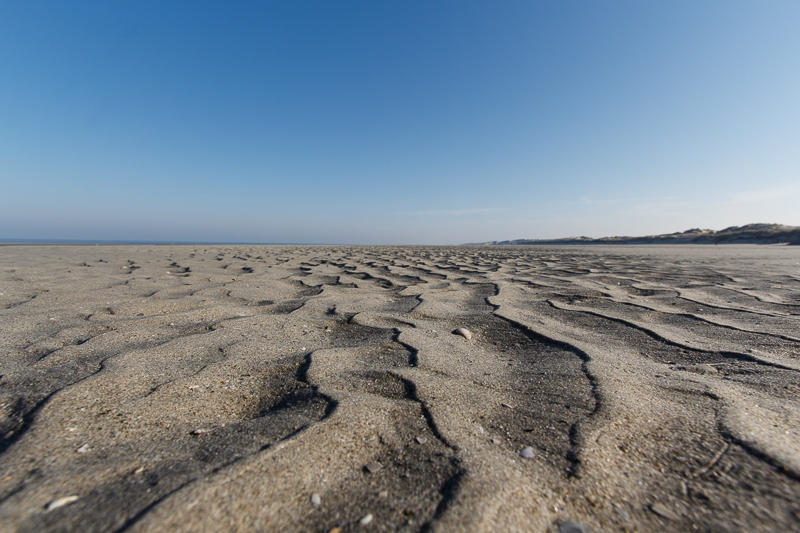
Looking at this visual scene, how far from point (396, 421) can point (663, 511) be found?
64 centimetres

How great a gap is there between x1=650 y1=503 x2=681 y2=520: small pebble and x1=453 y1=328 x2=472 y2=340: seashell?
119 centimetres

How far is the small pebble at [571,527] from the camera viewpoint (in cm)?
66

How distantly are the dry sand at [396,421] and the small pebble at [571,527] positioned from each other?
0.6 inches

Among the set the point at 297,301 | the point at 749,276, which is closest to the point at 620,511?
the point at 297,301

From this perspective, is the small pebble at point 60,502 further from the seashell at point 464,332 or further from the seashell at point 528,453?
the seashell at point 464,332

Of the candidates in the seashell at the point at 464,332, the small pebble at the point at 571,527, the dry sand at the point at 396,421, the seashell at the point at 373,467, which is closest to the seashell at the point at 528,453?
the dry sand at the point at 396,421

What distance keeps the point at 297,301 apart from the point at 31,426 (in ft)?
5.86

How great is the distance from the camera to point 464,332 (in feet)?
6.38

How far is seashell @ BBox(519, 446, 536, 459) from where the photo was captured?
0.88 metres

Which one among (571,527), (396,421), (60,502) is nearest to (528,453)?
(571,527)

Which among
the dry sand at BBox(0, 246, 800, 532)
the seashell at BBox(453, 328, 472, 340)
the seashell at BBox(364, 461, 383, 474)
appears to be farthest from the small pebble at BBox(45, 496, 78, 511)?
the seashell at BBox(453, 328, 472, 340)

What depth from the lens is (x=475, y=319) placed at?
224 cm

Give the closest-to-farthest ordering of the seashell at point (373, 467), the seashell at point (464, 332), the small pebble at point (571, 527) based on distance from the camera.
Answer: the small pebble at point (571, 527), the seashell at point (373, 467), the seashell at point (464, 332)

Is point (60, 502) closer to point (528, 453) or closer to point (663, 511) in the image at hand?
point (528, 453)
